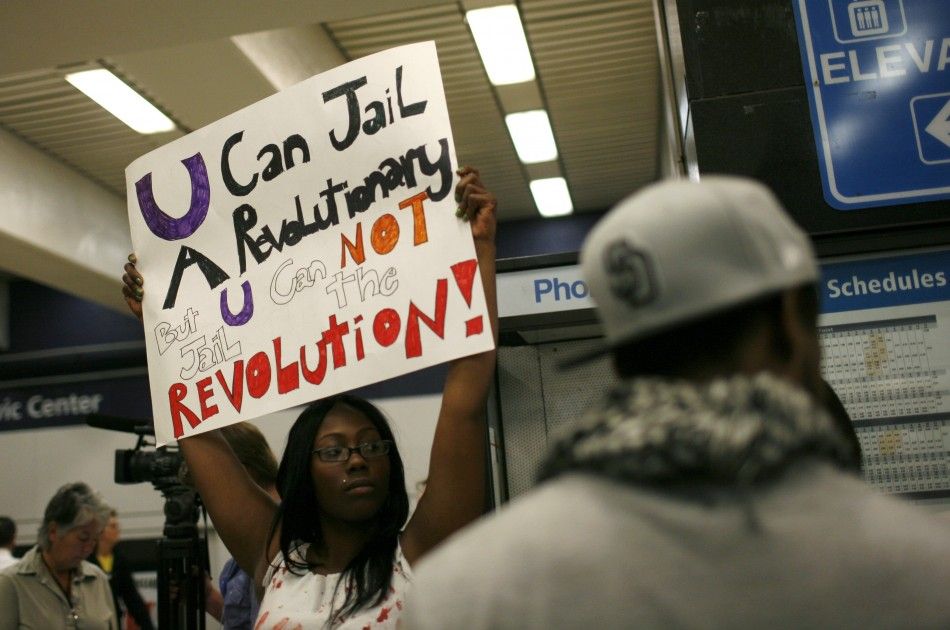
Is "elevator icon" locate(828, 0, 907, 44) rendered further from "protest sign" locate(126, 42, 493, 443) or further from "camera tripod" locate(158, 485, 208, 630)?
"camera tripod" locate(158, 485, 208, 630)

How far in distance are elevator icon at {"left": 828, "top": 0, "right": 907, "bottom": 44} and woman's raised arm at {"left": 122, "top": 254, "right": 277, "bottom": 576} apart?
5.14 feet

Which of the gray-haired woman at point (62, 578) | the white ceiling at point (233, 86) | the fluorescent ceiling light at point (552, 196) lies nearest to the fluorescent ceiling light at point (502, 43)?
the white ceiling at point (233, 86)

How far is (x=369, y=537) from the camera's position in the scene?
72.2 inches

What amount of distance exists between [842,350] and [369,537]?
1.06m

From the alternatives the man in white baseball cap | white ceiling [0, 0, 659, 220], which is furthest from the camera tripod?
the man in white baseball cap

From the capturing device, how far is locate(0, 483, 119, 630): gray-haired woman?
3934 millimetres

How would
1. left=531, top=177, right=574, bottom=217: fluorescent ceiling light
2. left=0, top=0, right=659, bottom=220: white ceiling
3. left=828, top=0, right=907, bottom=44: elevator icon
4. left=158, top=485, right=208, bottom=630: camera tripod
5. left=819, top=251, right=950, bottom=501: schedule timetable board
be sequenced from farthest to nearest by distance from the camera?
left=531, top=177, right=574, bottom=217: fluorescent ceiling light < left=0, top=0, right=659, bottom=220: white ceiling < left=158, top=485, right=208, bottom=630: camera tripod < left=828, top=0, right=907, bottom=44: elevator icon < left=819, top=251, right=950, bottom=501: schedule timetable board

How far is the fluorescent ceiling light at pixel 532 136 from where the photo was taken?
6.15m

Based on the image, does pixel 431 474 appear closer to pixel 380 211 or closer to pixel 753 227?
pixel 380 211

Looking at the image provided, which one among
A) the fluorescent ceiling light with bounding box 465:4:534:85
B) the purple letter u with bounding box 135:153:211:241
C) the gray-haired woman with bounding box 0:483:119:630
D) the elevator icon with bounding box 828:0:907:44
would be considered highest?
the fluorescent ceiling light with bounding box 465:4:534:85

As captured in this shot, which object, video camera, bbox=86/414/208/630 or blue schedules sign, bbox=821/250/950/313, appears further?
video camera, bbox=86/414/208/630

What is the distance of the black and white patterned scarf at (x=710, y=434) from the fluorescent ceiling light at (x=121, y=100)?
493 cm

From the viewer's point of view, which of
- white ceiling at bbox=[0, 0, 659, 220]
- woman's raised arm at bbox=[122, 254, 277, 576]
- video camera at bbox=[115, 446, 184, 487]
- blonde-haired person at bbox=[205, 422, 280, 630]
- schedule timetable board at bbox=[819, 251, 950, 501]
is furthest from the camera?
white ceiling at bbox=[0, 0, 659, 220]

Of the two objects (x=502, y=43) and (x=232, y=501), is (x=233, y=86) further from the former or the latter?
(x=232, y=501)
